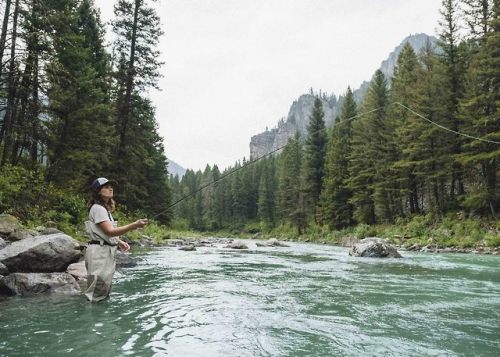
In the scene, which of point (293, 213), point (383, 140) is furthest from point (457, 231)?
point (293, 213)

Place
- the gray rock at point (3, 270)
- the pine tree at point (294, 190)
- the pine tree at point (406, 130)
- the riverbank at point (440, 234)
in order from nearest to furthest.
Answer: the gray rock at point (3, 270) < the riverbank at point (440, 234) < the pine tree at point (406, 130) < the pine tree at point (294, 190)

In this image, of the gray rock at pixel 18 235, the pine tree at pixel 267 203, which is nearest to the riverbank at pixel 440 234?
the gray rock at pixel 18 235

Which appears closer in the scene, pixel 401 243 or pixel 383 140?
pixel 401 243

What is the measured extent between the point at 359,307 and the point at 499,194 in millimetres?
21789

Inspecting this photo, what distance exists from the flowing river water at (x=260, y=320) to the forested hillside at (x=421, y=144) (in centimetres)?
506

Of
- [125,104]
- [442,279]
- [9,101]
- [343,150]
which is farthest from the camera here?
[343,150]

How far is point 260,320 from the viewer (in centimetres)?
530

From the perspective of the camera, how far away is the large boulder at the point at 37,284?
669 cm

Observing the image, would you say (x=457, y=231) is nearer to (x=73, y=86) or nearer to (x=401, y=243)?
(x=401, y=243)

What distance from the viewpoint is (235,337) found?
14.6ft

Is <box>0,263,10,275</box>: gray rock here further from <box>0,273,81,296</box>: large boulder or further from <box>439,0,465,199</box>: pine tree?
<box>439,0,465,199</box>: pine tree

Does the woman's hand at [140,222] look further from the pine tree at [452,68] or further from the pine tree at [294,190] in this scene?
the pine tree at [294,190]

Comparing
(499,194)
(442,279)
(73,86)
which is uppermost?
(73,86)

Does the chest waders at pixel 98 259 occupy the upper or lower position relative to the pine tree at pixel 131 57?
lower
